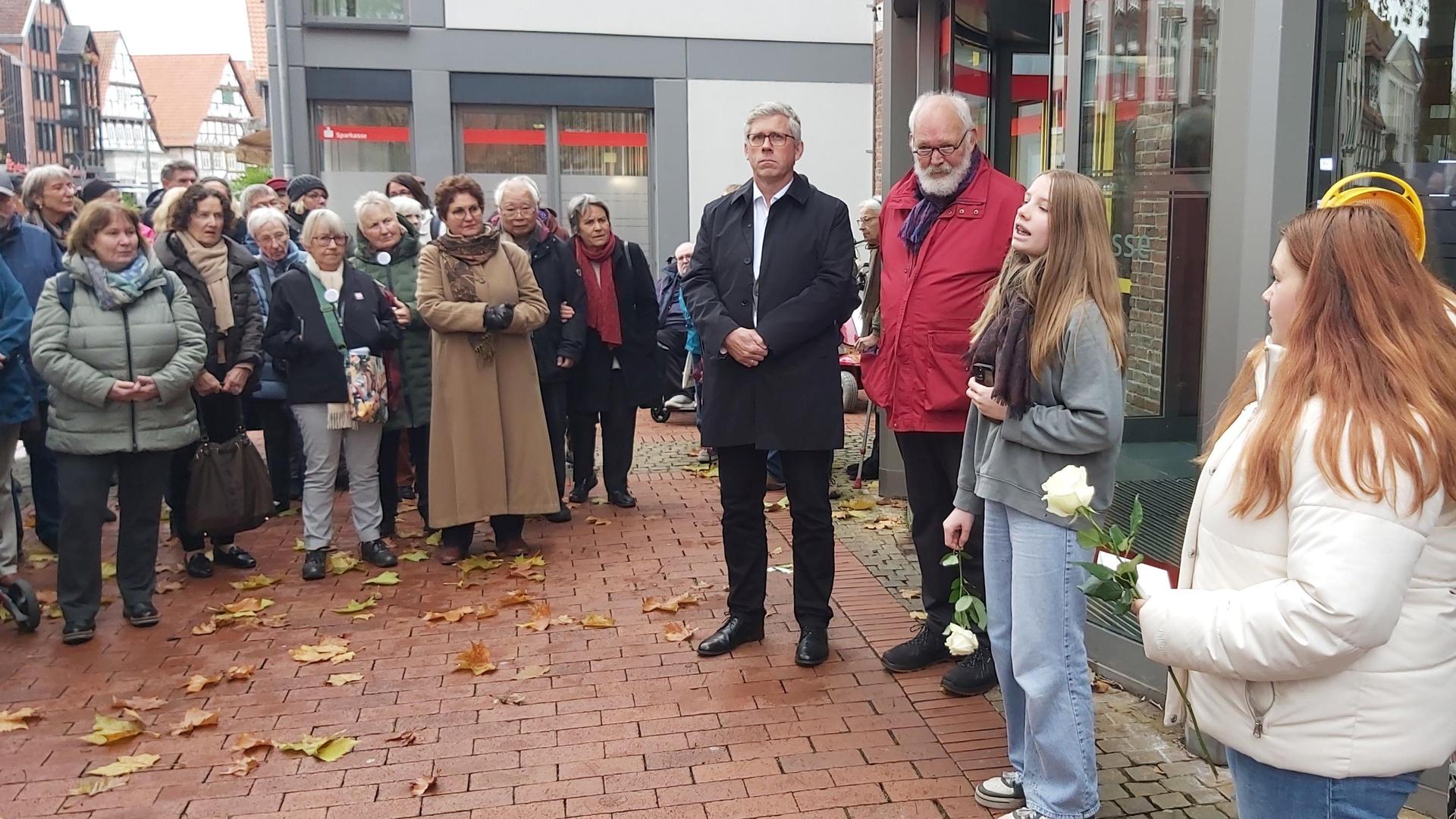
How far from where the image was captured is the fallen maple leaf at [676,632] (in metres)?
5.28

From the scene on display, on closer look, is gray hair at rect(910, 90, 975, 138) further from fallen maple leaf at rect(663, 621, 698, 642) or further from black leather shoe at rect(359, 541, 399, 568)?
black leather shoe at rect(359, 541, 399, 568)

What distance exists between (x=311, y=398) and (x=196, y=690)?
1.90 metres

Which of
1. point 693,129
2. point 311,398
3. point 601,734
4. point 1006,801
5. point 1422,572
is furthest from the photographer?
point 693,129

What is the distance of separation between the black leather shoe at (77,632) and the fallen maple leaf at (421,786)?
2.41m

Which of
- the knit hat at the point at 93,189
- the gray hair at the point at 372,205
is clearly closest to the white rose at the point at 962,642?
the gray hair at the point at 372,205

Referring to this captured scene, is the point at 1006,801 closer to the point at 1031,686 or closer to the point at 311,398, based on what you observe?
the point at 1031,686

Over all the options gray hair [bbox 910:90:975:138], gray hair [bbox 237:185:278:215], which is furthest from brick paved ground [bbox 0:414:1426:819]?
gray hair [bbox 237:185:278:215]

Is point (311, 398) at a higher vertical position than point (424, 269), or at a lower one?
lower

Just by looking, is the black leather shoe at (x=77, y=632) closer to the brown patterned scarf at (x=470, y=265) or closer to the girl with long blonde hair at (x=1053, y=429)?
the brown patterned scarf at (x=470, y=265)

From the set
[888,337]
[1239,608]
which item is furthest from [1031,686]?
[888,337]

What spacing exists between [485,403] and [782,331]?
7.74ft

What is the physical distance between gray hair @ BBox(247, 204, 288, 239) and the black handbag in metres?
1.68

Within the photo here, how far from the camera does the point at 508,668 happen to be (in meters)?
4.99

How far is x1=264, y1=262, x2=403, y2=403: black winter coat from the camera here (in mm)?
6266
